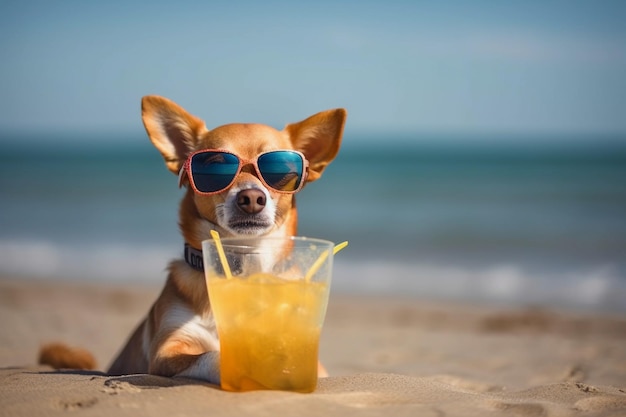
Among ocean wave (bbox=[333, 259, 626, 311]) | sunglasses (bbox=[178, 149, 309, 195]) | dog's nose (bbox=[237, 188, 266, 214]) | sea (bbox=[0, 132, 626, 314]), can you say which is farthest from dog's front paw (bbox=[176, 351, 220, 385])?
ocean wave (bbox=[333, 259, 626, 311])

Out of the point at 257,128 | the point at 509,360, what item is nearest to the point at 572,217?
the point at 509,360

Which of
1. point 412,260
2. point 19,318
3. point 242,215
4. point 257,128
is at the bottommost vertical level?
point 19,318

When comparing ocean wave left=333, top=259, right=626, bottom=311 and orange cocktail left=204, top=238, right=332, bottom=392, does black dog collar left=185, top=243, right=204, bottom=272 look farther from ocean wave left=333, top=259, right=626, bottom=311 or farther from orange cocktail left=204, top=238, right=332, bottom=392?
ocean wave left=333, top=259, right=626, bottom=311

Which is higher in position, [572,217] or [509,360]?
[572,217]

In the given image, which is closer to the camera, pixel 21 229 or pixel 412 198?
pixel 21 229

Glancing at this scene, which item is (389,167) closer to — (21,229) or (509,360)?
(21,229)

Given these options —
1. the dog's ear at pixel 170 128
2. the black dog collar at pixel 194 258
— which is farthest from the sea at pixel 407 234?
the dog's ear at pixel 170 128

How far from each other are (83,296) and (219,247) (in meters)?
5.82

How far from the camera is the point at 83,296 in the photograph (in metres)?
7.94

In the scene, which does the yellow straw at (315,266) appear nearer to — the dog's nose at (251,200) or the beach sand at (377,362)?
the beach sand at (377,362)

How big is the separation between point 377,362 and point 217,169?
2605 mm

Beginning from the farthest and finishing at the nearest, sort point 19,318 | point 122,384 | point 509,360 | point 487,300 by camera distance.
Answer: point 487,300 → point 19,318 → point 509,360 → point 122,384

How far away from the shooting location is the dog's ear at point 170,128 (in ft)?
12.5

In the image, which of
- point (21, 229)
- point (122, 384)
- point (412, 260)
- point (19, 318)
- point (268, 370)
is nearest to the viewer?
point (268, 370)
